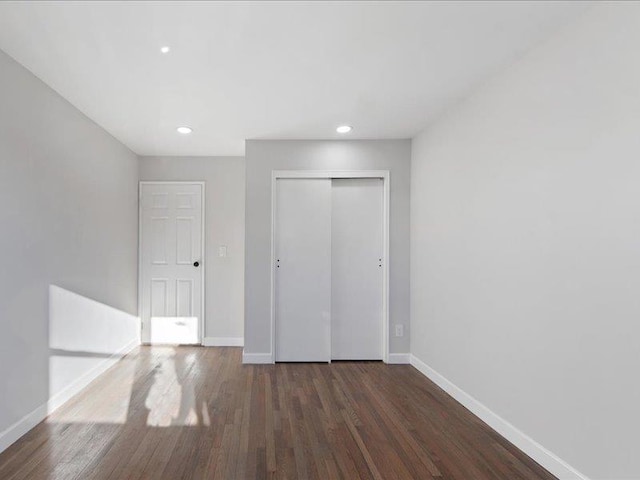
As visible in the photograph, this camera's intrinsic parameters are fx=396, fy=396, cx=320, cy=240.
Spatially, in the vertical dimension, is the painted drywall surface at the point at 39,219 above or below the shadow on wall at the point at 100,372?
above

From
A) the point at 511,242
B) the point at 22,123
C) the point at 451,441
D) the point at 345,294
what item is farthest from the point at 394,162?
the point at 22,123

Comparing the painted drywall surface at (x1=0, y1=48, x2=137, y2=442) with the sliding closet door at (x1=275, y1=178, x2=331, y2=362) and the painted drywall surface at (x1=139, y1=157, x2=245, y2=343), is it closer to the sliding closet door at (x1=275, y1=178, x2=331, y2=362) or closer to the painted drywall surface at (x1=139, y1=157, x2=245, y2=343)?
the painted drywall surface at (x1=139, y1=157, x2=245, y2=343)

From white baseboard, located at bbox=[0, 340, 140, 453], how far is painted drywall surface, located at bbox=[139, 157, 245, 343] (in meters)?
1.27

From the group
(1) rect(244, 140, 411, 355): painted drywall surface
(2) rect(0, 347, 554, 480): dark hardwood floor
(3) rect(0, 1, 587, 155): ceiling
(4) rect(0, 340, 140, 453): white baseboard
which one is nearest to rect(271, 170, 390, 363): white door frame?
(1) rect(244, 140, 411, 355): painted drywall surface

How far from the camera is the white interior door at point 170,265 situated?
4938 millimetres

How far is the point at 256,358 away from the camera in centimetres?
412

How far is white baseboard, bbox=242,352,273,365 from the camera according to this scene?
4109mm

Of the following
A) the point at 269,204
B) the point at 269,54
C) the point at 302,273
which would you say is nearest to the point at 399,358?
the point at 302,273

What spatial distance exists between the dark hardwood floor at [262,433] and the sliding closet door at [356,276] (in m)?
0.51

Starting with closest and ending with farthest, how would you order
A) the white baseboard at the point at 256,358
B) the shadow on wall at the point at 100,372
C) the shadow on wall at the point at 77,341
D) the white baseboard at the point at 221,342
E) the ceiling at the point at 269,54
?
the ceiling at the point at 269,54 < the shadow on wall at the point at 100,372 < the shadow on wall at the point at 77,341 < the white baseboard at the point at 256,358 < the white baseboard at the point at 221,342

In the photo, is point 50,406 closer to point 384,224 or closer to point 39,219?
point 39,219

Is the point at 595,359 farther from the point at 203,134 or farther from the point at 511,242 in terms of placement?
the point at 203,134

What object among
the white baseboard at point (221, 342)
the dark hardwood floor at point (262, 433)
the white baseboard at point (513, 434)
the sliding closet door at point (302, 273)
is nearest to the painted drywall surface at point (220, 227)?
the white baseboard at point (221, 342)

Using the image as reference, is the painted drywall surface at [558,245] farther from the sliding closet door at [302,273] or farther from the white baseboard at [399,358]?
the sliding closet door at [302,273]
